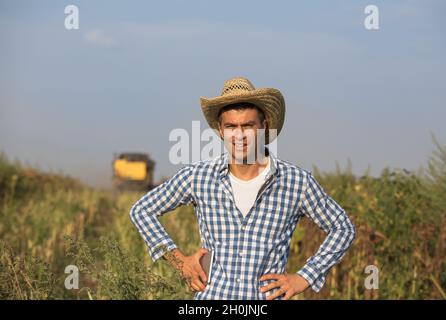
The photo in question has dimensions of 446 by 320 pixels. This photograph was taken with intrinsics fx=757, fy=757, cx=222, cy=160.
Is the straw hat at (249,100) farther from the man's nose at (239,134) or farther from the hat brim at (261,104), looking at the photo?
the man's nose at (239,134)

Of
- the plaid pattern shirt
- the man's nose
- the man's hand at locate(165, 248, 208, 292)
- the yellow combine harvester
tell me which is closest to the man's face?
the man's nose

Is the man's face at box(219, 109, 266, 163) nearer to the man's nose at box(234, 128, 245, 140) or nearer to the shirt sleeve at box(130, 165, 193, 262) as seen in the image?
the man's nose at box(234, 128, 245, 140)

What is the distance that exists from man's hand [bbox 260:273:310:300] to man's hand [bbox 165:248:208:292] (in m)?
0.27

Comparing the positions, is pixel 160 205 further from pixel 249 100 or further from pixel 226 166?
pixel 249 100

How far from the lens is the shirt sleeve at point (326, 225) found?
3441mm

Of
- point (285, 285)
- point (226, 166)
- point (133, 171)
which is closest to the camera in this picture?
point (285, 285)

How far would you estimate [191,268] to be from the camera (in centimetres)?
338

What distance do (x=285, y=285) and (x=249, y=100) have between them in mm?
846

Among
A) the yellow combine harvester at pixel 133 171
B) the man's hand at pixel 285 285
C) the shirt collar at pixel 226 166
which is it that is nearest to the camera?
the man's hand at pixel 285 285

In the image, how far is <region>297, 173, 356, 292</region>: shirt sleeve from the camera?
3441mm

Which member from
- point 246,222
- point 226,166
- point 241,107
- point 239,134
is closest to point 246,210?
point 246,222

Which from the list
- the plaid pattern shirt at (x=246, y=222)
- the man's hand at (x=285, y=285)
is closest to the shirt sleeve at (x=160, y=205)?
the plaid pattern shirt at (x=246, y=222)
